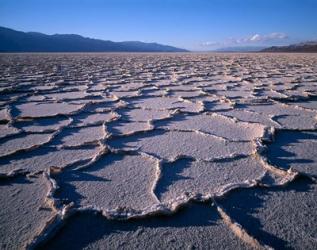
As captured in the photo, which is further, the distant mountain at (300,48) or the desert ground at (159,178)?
the distant mountain at (300,48)

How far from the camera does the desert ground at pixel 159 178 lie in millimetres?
993

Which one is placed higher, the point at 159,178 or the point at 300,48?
the point at 159,178

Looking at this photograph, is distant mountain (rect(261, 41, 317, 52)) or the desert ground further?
distant mountain (rect(261, 41, 317, 52))

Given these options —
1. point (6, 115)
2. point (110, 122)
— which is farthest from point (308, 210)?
point (6, 115)

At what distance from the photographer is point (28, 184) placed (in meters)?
1.34

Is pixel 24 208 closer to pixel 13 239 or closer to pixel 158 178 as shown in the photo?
pixel 13 239

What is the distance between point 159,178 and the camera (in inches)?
54.4

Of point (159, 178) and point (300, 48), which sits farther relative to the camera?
point (300, 48)

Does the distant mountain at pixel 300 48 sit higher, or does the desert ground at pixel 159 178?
the desert ground at pixel 159 178

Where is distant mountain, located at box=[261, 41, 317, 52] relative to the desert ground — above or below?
below

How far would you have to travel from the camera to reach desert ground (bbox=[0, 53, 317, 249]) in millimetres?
993

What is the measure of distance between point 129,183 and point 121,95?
2369mm

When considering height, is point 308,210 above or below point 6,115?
above

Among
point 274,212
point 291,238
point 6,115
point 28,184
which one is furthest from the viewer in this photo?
point 6,115
